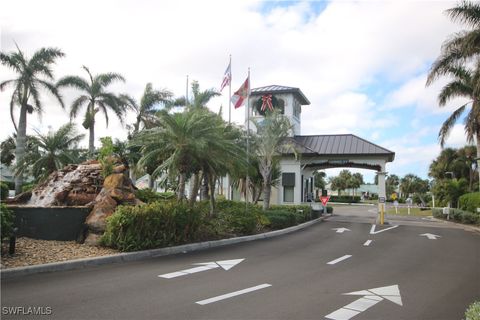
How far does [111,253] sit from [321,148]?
25.6 meters

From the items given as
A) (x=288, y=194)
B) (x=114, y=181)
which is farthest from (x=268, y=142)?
(x=114, y=181)

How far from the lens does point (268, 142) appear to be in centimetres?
2228

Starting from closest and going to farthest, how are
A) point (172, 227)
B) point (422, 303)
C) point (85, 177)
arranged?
point (422, 303)
point (172, 227)
point (85, 177)

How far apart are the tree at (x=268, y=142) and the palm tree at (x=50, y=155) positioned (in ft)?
32.8

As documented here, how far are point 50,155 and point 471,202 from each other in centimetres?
2649

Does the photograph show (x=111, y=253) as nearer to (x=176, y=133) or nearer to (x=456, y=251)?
(x=176, y=133)

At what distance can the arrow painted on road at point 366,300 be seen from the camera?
221 inches

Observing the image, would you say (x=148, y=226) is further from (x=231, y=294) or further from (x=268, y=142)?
(x=268, y=142)

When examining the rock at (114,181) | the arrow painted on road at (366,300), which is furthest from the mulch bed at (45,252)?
the arrow painted on road at (366,300)

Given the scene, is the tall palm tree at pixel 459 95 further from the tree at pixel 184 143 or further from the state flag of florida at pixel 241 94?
the tree at pixel 184 143

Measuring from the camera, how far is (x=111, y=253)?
9648mm

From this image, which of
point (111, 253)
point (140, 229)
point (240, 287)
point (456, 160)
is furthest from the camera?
point (456, 160)

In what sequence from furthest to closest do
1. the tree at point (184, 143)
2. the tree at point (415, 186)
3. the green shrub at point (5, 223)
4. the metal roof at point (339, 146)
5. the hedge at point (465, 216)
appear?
the tree at point (415, 186) < the metal roof at point (339, 146) < the hedge at point (465, 216) < the tree at point (184, 143) < the green shrub at point (5, 223)

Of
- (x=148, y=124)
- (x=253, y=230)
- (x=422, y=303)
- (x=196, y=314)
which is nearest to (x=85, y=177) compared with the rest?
(x=253, y=230)
